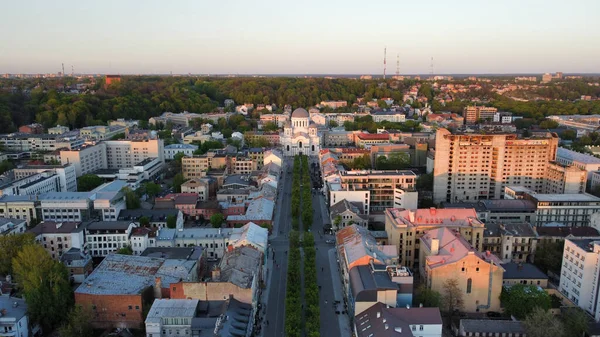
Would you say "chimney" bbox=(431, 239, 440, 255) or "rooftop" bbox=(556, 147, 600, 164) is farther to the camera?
"rooftop" bbox=(556, 147, 600, 164)

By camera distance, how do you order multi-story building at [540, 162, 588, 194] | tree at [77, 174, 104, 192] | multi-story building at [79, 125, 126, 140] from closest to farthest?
multi-story building at [540, 162, 588, 194]
tree at [77, 174, 104, 192]
multi-story building at [79, 125, 126, 140]

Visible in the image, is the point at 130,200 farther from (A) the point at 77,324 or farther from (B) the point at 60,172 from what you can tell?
(A) the point at 77,324

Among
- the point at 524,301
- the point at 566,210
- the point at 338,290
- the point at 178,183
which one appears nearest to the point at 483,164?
the point at 566,210

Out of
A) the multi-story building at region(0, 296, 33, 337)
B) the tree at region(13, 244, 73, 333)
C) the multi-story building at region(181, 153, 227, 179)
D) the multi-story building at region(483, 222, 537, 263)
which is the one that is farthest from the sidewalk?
the multi-story building at region(181, 153, 227, 179)

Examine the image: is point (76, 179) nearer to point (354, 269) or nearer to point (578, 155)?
point (354, 269)

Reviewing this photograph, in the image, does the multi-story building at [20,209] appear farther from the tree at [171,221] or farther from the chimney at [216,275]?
the chimney at [216,275]

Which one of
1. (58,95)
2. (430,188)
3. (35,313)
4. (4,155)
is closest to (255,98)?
(58,95)

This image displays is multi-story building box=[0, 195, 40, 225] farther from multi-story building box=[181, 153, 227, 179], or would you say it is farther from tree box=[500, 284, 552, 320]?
tree box=[500, 284, 552, 320]

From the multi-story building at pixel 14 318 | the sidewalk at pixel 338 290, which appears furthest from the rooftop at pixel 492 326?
the multi-story building at pixel 14 318
